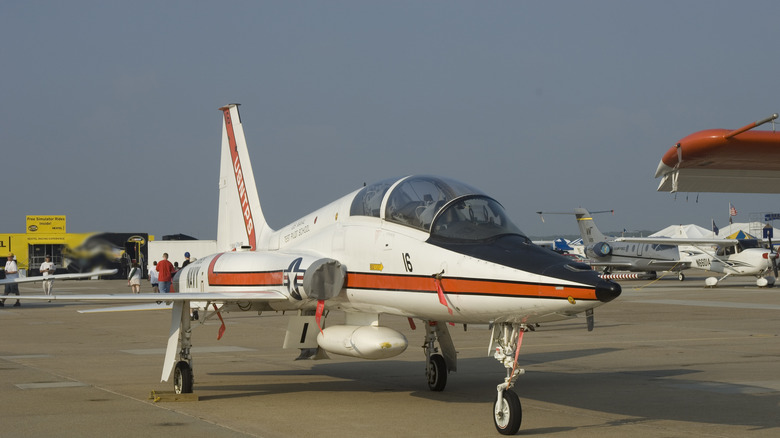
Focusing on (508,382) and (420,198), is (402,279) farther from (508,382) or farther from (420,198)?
(508,382)

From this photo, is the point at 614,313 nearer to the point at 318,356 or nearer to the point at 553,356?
the point at 553,356

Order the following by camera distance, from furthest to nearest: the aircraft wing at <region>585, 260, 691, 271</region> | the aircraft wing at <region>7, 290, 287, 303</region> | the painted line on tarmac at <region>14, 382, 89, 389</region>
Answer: the aircraft wing at <region>585, 260, 691, 271</region>
the painted line on tarmac at <region>14, 382, 89, 389</region>
the aircraft wing at <region>7, 290, 287, 303</region>

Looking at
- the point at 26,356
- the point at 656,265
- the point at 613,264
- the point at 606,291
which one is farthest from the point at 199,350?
the point at 613,264

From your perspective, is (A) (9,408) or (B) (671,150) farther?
(A) (9,408)

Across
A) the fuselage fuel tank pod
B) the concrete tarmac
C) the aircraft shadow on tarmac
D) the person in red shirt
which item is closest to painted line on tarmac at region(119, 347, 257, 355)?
the concrete tarmac

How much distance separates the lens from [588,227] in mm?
59500

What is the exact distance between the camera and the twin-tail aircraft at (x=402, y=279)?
7.51 metres

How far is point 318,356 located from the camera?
11359 mm

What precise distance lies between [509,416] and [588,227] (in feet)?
176

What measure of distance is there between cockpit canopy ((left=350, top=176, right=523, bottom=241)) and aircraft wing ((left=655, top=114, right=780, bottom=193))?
2819 mm

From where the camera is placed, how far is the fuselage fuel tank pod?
9180 millimetres

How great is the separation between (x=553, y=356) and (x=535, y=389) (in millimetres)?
4121

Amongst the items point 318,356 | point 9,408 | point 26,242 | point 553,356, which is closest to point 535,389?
point 318,356

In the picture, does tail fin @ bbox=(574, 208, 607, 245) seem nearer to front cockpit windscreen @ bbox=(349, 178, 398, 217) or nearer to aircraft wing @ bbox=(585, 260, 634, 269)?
aircraft wing @ bbox=(585, 260, 634, 269)
